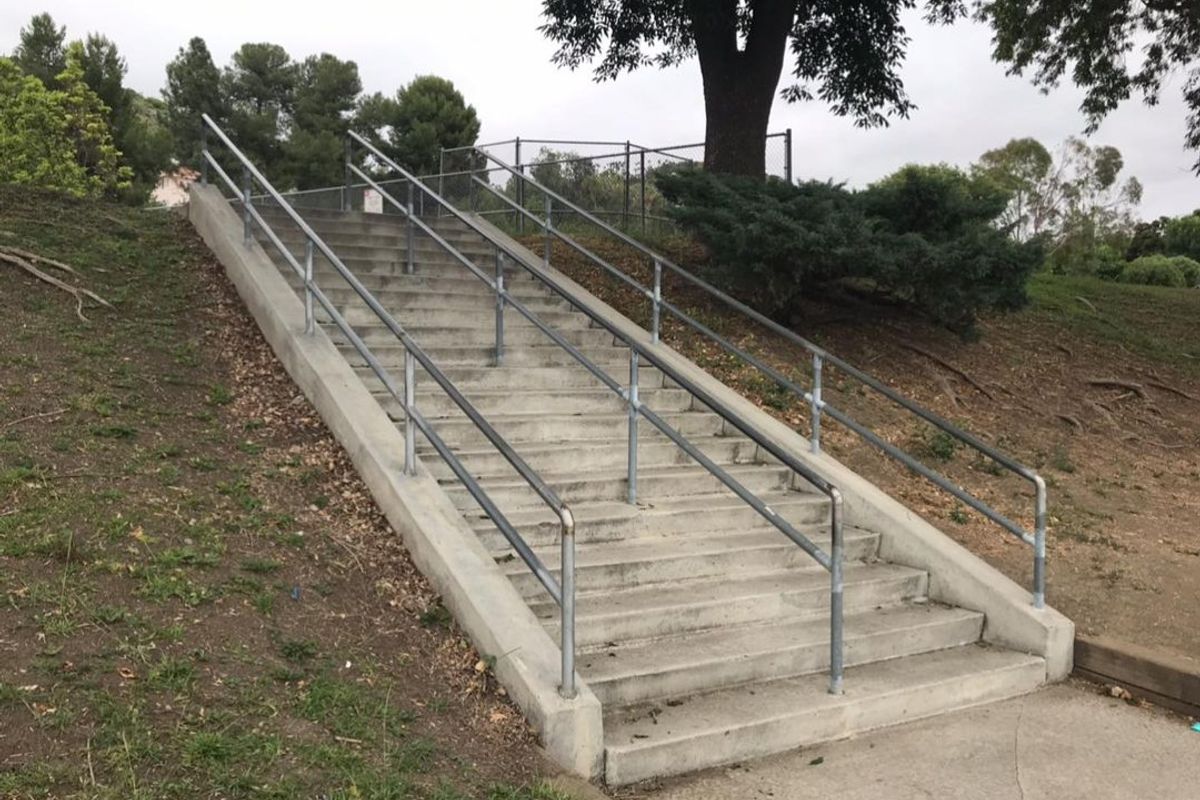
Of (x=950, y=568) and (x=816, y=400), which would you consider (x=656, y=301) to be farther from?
(x=950, y=568)

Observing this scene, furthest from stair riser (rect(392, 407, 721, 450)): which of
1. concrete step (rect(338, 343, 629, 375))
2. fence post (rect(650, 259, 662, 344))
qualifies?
fence post (rect(650, 259, 662, 344))

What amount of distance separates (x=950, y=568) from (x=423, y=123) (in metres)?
37.1

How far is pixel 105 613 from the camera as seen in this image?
357 cm

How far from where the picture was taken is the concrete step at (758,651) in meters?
4.14

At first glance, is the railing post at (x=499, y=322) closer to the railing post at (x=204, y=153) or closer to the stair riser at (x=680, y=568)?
the stair riser at (x=680, y=568)

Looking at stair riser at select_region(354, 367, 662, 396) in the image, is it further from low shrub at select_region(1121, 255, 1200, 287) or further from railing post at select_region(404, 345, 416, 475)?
low shrub at select_region(1121, 255, 1200, 287)

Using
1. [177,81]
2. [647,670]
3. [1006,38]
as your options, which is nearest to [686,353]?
[647,670]

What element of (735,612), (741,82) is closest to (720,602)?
(735,612)

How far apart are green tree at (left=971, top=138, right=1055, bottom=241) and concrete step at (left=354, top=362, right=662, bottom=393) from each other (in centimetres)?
4213

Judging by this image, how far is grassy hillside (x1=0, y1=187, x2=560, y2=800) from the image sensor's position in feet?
9.82

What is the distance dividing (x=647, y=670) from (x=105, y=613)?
7.14 ft

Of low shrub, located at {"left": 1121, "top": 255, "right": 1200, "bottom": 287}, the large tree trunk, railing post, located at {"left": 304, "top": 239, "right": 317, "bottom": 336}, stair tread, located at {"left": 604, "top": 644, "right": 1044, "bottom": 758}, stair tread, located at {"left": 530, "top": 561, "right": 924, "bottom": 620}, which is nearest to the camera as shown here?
stair tread, located at {"left": 604, "top": 644, "right": 1044, "bottom": 758}

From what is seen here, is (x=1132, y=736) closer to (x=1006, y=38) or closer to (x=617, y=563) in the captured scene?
(x=617, y=563)

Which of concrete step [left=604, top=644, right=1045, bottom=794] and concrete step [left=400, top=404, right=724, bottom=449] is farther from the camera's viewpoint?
concrete step [left=400, top=404, right=724, bottom=449]
